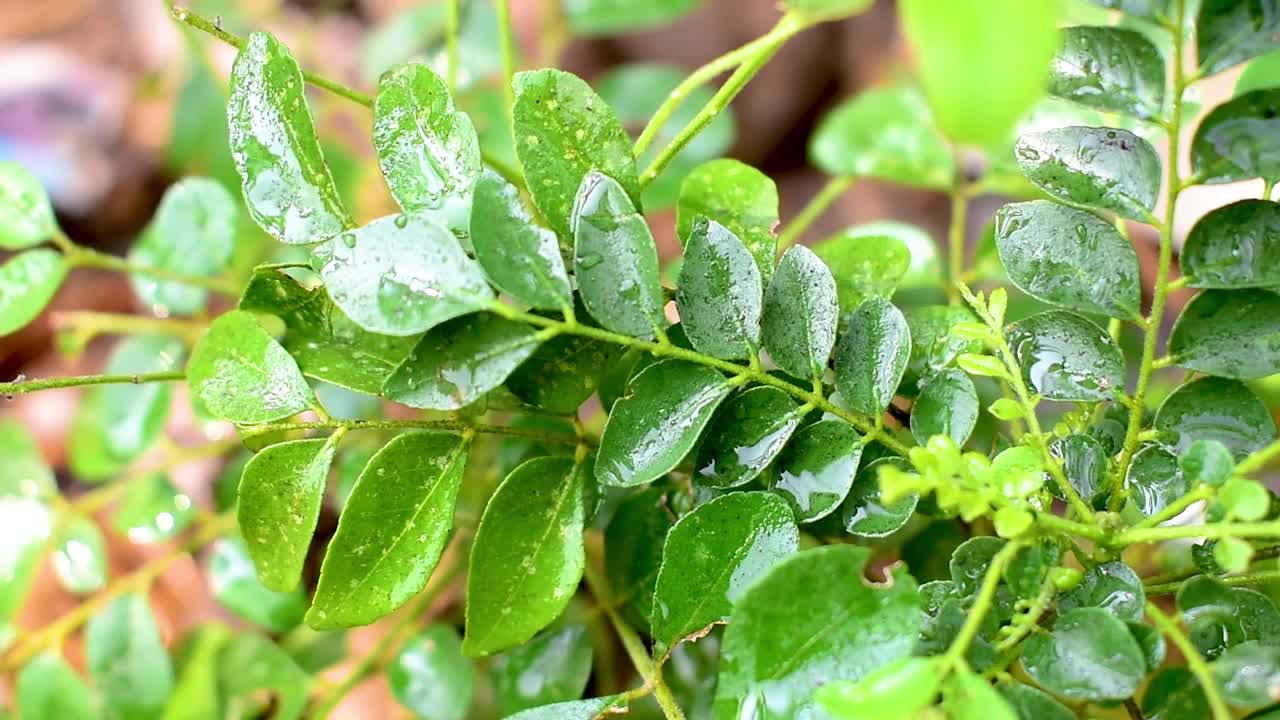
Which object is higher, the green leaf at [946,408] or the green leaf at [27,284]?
the green leaf at [946,408]

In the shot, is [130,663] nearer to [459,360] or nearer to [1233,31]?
[459,360]

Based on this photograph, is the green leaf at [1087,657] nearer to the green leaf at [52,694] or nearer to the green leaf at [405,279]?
the green leaf at [405,279]

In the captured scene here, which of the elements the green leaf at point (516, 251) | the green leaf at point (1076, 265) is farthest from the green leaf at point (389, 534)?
the green leaf at point (1076, 265)

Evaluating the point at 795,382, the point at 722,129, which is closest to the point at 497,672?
the point at 795,382

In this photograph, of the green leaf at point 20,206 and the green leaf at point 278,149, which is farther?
the green leaf at point 20,206

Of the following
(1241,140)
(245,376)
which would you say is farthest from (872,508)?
(245,376)

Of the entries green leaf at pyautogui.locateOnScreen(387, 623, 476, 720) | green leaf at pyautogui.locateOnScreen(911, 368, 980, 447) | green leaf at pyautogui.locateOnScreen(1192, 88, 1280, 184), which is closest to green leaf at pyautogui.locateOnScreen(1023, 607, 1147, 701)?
green leaf at pyautogui.locateOnScreen(911, 368, 980, 447)
